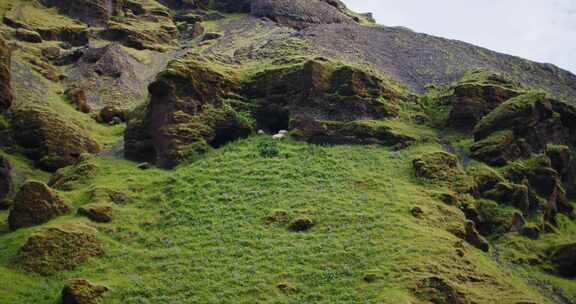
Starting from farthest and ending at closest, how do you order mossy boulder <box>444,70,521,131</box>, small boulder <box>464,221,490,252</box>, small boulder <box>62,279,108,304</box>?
mossy boulder <box>444,70,521,131</box> → small boulder <box>464,221,490,252</box> → small boulder <box>62,279,108,304</box>

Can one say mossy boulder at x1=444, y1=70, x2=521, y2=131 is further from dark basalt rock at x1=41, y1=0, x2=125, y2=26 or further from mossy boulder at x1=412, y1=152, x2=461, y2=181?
dark basalt rock at x1=41, y1=0, x2=125, y2=26

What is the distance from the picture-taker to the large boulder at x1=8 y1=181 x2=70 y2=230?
28906 mm

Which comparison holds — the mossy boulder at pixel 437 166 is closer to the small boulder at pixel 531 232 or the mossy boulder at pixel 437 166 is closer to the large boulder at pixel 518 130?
the large boulder at pixel 518 130

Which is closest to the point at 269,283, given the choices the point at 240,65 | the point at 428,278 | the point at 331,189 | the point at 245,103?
the point at 428,278

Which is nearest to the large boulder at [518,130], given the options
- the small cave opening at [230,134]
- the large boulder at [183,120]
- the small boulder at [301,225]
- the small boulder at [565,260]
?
the small boulder at [565,260]

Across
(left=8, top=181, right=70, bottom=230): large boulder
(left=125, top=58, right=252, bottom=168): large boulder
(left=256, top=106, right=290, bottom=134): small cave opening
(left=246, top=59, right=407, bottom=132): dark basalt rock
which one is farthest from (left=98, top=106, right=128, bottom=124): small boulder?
(left=8, top=181, right=70, bottom=230): large boulder

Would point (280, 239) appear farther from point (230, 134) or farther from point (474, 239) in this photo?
point (230, 134)

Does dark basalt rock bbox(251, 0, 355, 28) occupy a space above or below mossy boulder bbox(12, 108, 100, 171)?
above

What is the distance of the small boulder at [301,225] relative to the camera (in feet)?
96.0

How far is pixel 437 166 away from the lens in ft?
111

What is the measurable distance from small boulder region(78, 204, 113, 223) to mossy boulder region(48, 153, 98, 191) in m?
4.22

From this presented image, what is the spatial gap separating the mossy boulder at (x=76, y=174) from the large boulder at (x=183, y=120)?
3.03 metres

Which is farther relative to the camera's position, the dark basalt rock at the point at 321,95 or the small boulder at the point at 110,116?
the small boulder at the point at 110,116

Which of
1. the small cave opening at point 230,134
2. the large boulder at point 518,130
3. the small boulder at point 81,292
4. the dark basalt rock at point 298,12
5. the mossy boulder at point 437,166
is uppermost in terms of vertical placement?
the dark basalt rock at point 298,12
